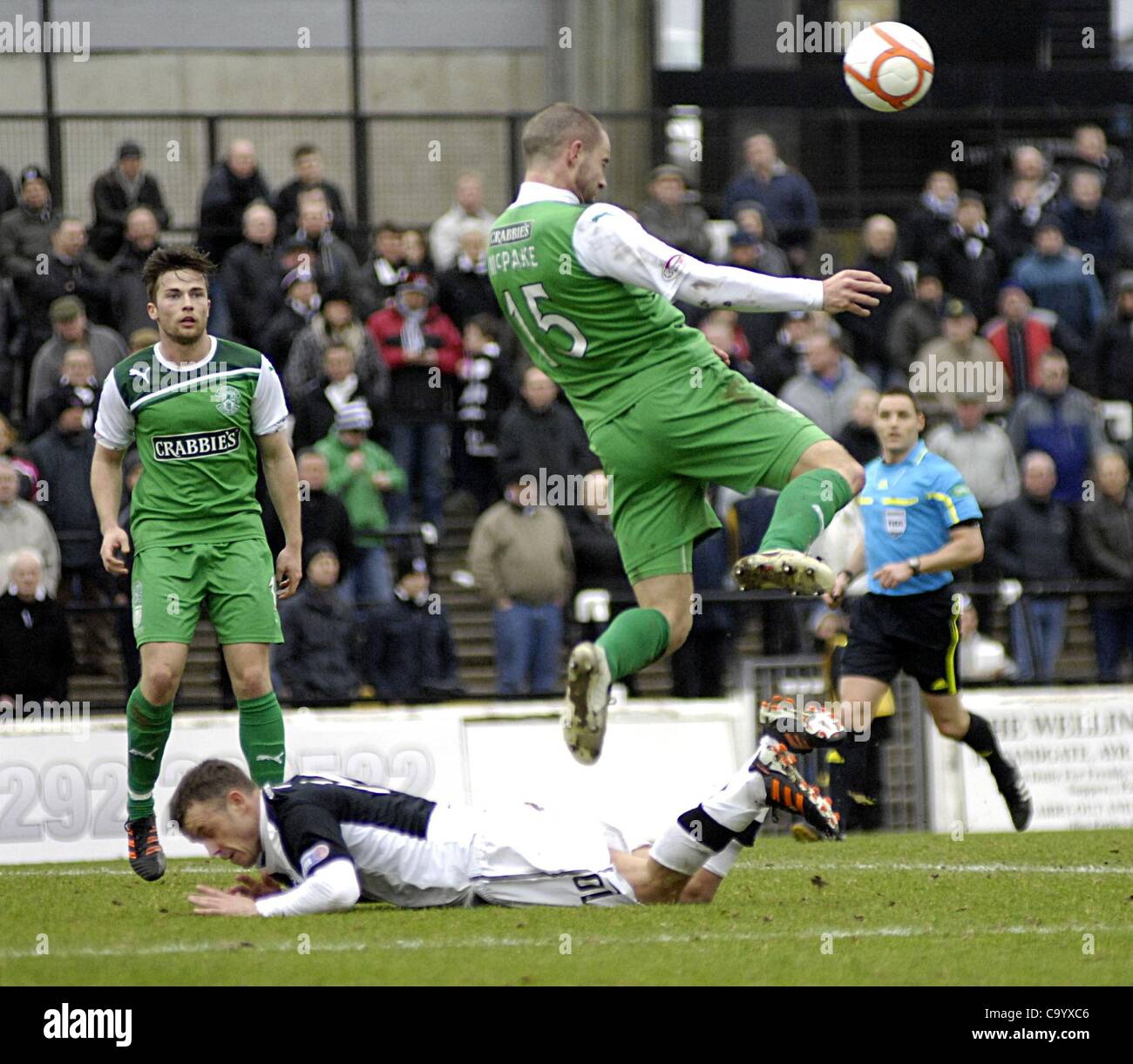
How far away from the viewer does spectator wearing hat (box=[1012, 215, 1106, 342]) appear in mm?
18000

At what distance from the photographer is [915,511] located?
11188mm

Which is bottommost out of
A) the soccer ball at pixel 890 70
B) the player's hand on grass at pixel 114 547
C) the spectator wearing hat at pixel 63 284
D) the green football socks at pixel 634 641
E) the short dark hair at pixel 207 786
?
the short dark hair at pixel 207 786

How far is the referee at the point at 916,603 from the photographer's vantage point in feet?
36.3

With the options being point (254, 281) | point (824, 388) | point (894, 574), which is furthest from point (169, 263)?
point (824, 388)

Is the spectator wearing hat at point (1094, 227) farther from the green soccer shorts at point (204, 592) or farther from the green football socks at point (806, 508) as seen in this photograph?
the green football socks at point (806, 508)

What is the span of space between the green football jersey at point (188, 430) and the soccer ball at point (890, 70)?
3.06 metres

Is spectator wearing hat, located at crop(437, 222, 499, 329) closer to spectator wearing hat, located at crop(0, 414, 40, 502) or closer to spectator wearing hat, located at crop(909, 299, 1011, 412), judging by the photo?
spectator wearing hat, located at crop(909, 299, 1011, 412)

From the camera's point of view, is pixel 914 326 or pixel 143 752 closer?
pixel 143 752

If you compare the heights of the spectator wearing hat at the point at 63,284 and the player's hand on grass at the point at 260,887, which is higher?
the spectator wearing hat at the point at 63,284

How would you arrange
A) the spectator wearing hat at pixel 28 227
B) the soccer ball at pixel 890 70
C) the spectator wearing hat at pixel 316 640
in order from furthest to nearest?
1. the spectator wearing hat at pixel 28 227
2. the spectator wearing hat at pixel 316 640
3. the soccer ball at pixel 890 70

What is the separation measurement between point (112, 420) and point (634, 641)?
270 centimetres

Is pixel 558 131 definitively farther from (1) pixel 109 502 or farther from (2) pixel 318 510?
(2) pixel 318 510

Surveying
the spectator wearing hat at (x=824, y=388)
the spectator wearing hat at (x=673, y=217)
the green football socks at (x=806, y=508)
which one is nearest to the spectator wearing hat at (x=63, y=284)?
the spectator wearing hat at (x=673, y=217)
